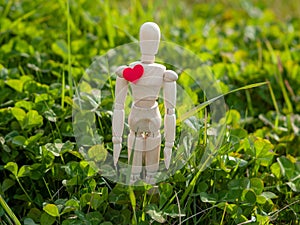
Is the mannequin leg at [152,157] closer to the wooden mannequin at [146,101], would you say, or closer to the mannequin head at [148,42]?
the wooden mannequin at [146,101]

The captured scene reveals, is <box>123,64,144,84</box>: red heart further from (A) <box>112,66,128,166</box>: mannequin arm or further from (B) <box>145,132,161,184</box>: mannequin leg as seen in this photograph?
(B) <box>145,132,161,184</box>: mannequin leg

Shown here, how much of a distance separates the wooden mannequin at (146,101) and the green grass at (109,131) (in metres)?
0.13

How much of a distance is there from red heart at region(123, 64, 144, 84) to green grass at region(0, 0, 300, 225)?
30 cm

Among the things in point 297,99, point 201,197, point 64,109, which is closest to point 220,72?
point 297,99

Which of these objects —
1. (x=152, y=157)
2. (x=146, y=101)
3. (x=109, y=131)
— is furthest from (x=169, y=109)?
(x=109, y=131)

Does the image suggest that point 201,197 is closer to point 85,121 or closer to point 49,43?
point 85,121

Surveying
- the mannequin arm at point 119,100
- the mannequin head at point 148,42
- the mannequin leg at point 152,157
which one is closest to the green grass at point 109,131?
the mannequin leg at point 152,157

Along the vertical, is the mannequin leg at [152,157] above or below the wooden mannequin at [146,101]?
below

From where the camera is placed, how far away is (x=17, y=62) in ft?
8.24

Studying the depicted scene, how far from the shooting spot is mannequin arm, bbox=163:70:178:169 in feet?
5.14

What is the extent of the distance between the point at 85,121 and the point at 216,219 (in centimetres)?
57

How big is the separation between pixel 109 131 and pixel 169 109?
1.44 ft

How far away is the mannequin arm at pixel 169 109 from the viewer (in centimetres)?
157

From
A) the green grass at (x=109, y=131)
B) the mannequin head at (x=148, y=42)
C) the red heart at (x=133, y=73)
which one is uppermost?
the mannequin head at (x=148, y=42)
